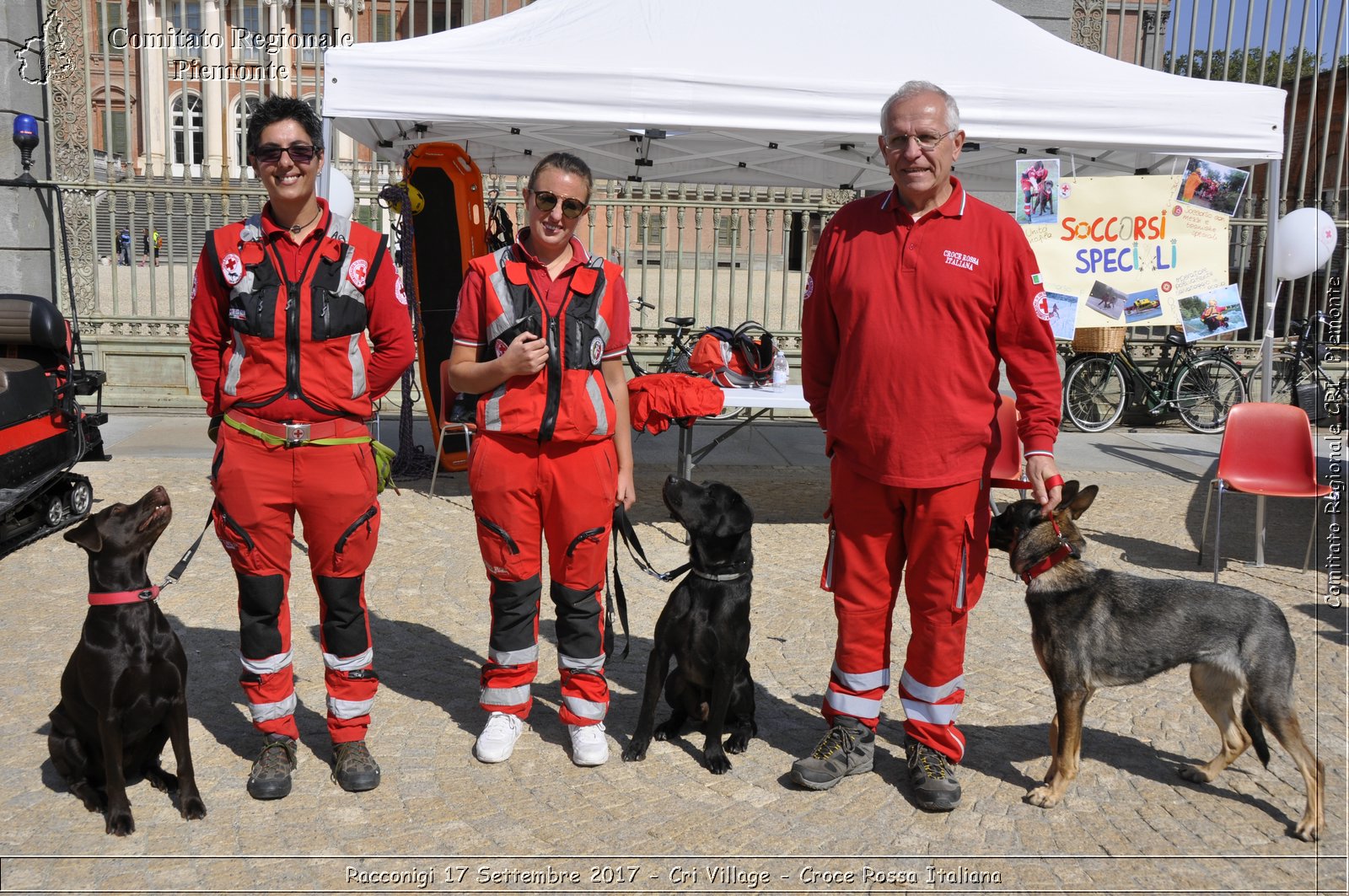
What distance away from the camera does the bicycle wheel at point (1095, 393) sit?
11047 mm

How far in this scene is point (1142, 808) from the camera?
3445 mm

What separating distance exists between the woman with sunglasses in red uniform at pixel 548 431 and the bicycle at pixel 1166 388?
8.55 meters

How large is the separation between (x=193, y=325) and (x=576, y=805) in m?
1.84

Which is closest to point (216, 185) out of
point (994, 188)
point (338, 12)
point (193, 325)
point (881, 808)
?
point (338, 12)

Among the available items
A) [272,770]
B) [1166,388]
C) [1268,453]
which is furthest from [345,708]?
[1166,388]

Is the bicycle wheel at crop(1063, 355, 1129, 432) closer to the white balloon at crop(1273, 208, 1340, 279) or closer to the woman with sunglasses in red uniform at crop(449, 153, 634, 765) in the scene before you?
the white balloon at crop(1273, 208, 1340, 279)

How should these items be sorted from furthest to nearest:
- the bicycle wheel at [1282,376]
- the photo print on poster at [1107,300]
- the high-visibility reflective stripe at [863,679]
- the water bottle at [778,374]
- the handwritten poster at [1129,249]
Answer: the bicycle wheel at [1282,376]
the water bottle at [778,374]
the photo print on poster at [1107,300]
the handwritten poster at [1129,249]
the high-visibility reflective stripe at [863,679]

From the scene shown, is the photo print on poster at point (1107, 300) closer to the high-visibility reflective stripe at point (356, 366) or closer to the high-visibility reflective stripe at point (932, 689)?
the high-visibility reflective stripe at point (932, 689)

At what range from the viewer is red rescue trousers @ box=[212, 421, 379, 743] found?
3.25 metres

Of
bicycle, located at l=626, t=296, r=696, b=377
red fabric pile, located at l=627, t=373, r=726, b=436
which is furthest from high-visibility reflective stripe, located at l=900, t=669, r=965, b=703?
bicycle, located at l=626, t=296, r=696, b=377

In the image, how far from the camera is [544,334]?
345 cm

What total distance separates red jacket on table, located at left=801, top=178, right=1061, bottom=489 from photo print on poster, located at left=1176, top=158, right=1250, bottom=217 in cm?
439

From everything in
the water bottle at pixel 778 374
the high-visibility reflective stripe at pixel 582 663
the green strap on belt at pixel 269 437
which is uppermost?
the green strap on belt at pixel 269 437

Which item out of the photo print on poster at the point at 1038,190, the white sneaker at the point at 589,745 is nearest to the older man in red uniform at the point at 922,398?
the white sneaker at the point at 589,745
